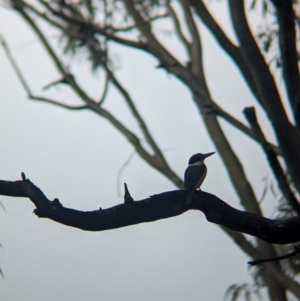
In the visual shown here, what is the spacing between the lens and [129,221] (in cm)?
274

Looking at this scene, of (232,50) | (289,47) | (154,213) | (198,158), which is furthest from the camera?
(232,50)

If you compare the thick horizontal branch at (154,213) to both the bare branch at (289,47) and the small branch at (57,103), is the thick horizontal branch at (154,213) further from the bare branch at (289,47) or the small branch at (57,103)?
the small branch at (57,103)

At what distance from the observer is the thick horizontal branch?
105 inches

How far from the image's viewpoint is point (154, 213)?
9.06 ft

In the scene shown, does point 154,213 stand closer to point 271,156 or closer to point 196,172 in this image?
point 271,156

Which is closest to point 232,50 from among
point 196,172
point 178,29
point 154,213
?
point 196,172

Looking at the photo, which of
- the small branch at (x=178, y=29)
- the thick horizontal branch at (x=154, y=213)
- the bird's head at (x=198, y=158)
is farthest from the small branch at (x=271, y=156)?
the small branch at (x=178, y=29)

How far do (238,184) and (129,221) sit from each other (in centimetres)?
288

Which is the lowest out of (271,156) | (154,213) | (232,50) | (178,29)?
(154,213)

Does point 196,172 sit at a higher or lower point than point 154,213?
higher

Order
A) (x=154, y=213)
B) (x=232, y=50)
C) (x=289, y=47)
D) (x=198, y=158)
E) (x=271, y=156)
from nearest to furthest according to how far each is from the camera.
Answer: (x=154, y=213), (x=271, y=156), (x=289, y=47), (x=198, y=158), (x=232, y=50)

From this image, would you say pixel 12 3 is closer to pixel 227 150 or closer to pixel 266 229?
pixel 227 150

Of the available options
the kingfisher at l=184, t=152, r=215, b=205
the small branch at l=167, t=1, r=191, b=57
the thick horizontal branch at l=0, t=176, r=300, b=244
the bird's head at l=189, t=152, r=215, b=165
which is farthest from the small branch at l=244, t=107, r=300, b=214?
the small branch at l=167, t=1, r=191, b=57

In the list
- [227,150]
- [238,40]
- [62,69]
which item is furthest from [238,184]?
[62,69]
